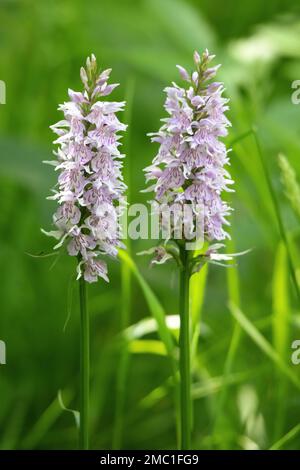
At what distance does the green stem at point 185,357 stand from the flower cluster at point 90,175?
6.0 inches

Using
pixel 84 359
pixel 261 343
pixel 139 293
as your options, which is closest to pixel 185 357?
pixel 84 359

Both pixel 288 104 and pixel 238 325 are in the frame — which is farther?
pixel 288 104

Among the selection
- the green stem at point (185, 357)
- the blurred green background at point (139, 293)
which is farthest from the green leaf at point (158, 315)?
the green stem at point (185, 357)

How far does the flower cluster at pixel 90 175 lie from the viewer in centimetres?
167

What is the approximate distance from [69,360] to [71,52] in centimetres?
148

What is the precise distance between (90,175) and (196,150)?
21 cm

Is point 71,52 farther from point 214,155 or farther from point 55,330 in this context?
point 214,155

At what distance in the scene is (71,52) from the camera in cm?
401

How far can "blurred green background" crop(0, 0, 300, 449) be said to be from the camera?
2.66 m
